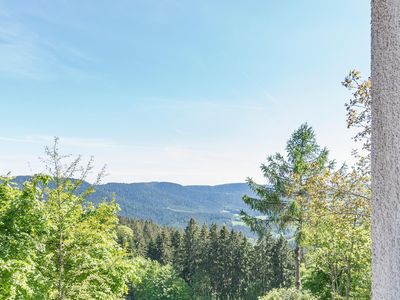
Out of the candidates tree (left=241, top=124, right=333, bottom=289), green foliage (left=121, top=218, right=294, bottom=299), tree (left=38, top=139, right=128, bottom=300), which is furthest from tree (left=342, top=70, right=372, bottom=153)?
green foliage (left=121, top=218, right=294, bottom=299)

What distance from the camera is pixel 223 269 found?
52.4m

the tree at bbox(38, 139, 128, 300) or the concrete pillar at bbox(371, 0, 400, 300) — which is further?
the tree at bbox(38, 139, 128, 300)

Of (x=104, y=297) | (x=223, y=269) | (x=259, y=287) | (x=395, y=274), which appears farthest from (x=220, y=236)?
(x=395, y=274)

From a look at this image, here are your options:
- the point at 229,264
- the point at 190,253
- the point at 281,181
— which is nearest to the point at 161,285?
the point at 190,253

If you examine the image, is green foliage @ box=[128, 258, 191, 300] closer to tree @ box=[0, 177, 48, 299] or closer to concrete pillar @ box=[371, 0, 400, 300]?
tree @ box=[0, 177, 48, 299]

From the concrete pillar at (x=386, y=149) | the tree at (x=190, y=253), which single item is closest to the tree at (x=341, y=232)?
the concrete pillar at (x=386, y=149)

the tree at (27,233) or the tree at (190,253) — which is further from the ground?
the tree at (27,233)

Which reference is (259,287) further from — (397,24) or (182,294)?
(397,24)

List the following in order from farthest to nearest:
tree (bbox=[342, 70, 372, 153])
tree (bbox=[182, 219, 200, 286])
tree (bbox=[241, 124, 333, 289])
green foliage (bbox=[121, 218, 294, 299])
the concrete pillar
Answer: tree (bbox=[182, 219, 200, 286]) < green foliage (bbox=[121, 218, 294, 299]) < tree (bbox=[241, 124, 333, 289]) < tree (bbox=[342, 70, 372, 153]) < the concrete pillar

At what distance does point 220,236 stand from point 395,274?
51.8 m

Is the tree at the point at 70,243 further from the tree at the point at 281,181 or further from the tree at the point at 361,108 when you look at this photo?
the tree at the point at 281,181

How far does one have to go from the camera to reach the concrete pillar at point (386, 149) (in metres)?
1.12

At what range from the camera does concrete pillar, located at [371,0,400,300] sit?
1.12 metres

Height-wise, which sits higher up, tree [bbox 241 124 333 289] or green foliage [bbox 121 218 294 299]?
tree [bbox 241 124 333 289]
